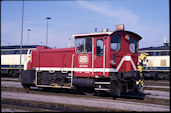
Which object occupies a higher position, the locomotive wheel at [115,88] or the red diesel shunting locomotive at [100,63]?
the red diesel shunting locomotive at [100,63]

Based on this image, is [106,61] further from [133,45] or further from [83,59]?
[133,45]

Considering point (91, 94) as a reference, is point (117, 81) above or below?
above

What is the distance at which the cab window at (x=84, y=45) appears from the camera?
1041 cm

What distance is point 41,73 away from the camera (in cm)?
1254

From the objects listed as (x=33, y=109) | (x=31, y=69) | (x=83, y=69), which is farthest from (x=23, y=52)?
(x=33, y=109)

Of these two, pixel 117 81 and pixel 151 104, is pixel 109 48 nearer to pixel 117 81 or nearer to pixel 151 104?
pixel 117 81

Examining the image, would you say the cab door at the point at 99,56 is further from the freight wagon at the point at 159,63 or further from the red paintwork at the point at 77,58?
the freight wagon at the point at 159,63

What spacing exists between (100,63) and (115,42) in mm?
1294

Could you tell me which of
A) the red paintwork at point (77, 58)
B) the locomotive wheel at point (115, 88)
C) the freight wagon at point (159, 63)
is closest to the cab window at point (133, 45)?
the red paintwork at point (77, 58)

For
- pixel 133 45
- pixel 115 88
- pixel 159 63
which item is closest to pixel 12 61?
pixel 159 63

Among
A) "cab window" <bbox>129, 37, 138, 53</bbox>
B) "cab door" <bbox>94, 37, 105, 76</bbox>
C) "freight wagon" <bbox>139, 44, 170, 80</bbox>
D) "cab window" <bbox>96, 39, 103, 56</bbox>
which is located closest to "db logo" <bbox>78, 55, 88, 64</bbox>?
"cab door" <bbox>94, 37, 105, 76</bbox>

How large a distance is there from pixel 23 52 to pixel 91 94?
20.3m

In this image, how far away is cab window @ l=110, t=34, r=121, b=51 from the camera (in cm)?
1004

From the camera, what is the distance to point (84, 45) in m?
10.6
